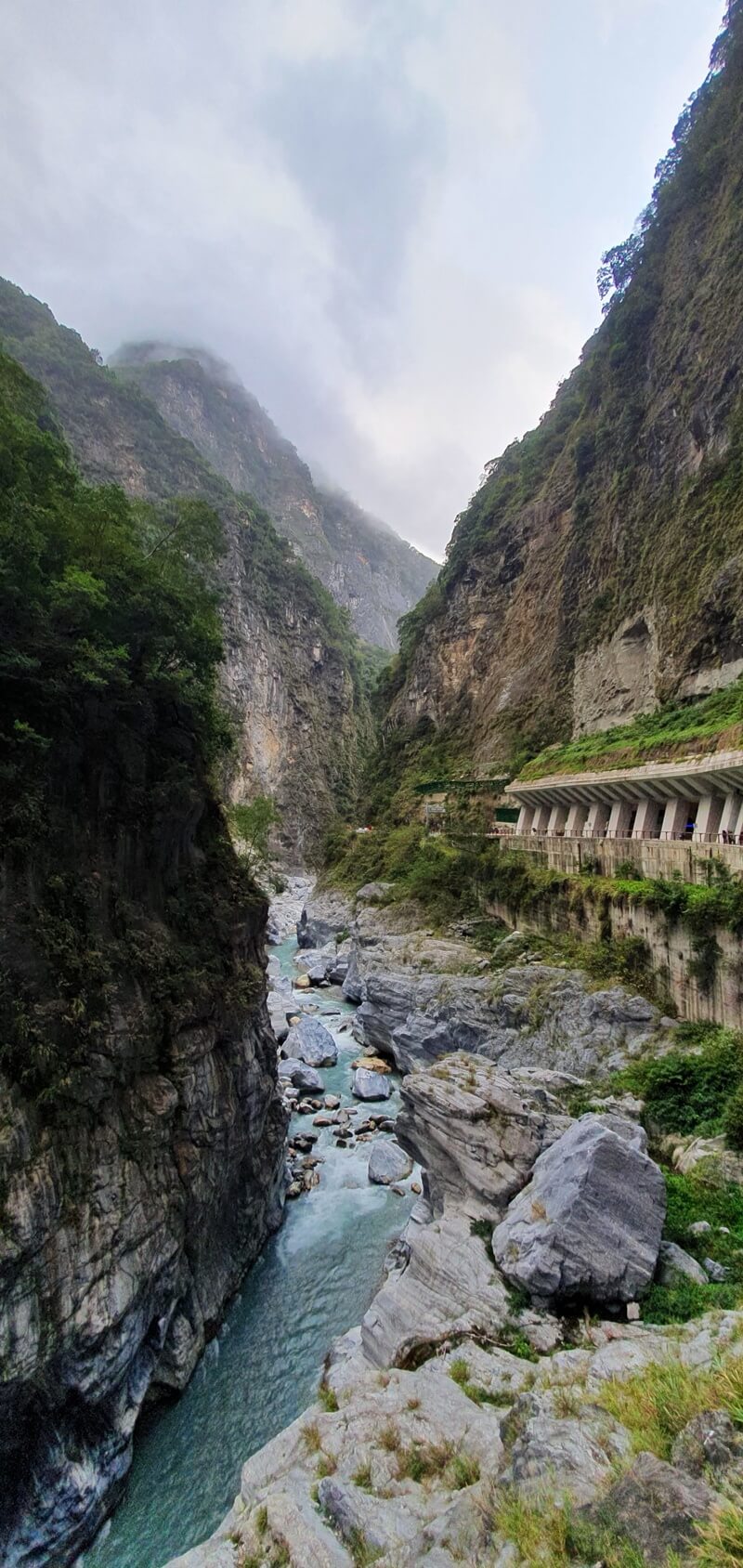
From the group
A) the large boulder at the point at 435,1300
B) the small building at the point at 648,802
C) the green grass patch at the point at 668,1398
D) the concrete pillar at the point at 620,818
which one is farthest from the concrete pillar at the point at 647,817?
A: the green grass patch at the point at 668,1398

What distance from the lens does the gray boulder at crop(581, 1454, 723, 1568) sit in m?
3.65

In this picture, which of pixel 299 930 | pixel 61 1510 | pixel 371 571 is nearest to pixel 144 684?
pixel 61 1510

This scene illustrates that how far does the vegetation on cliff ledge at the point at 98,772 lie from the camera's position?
9102mm

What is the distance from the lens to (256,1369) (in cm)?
1031

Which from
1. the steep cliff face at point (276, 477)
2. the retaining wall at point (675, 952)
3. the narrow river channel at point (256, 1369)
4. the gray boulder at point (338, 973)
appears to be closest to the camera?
the narrow river channel at point (256, 1369)

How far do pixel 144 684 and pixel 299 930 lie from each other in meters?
35.5

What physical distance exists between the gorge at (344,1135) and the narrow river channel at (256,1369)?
57 millimetres

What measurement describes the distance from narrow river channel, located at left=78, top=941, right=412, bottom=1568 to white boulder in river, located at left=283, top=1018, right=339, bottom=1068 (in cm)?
665

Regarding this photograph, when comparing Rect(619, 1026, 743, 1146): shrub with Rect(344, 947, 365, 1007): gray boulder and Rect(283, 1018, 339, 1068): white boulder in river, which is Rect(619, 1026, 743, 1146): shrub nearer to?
Rect(283, 1018, 339, 1068): white boulder in river

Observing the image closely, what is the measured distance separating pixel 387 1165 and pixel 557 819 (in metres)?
19.0

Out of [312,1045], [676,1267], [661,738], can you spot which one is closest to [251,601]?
[661,738]

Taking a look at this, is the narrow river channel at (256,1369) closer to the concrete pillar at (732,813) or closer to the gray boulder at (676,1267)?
the gray boulder at (676,1267)

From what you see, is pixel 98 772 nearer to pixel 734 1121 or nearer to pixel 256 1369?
pixel 256 1369

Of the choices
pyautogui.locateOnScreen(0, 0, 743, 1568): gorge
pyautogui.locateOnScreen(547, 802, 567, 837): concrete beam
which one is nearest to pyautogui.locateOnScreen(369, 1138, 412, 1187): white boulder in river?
pyautogui.locateOnScreen(0, 0, 743, 1568): gorge
